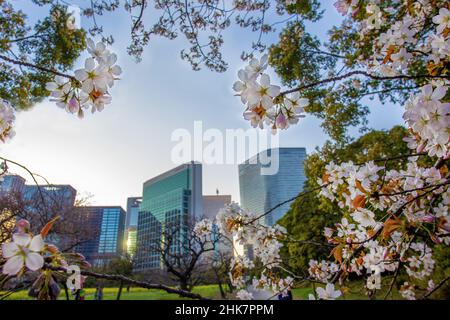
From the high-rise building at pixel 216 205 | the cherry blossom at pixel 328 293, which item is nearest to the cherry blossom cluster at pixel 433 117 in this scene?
the cherry blossom at pixel 328 293

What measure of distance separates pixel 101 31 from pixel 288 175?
61.8 metres

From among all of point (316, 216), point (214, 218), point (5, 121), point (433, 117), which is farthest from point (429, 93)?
point (316, 216)

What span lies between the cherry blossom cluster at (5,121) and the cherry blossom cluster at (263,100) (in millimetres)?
944

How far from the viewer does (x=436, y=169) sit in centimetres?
110

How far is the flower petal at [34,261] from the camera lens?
48 centimetres

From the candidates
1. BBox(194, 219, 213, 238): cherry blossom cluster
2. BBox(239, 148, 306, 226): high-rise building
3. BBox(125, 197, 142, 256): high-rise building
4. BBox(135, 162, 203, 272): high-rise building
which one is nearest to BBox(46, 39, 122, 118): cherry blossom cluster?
BBox(194, 219, 213, 238): cherry blossom cluster

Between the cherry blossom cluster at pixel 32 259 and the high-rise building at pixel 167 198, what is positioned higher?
the high-rise building at pixel 167 198

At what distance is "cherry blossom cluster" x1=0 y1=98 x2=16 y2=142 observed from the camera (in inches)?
41.7

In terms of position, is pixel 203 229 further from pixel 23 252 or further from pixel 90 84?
pixel 23 252

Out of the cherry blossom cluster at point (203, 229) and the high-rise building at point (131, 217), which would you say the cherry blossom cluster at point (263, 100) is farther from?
the high-rise building at point (131, 217)

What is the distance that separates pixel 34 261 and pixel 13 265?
0.04 metres

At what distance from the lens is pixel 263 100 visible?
82 centimetres
